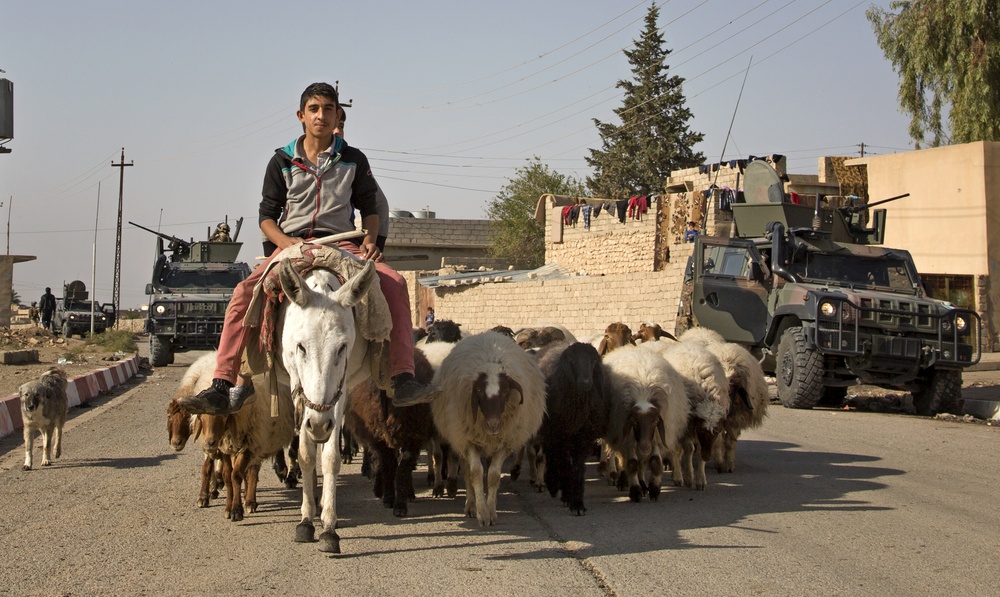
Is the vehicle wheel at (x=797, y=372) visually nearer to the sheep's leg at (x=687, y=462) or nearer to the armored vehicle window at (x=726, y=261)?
the armored vehicle window at (x=726, y=261)

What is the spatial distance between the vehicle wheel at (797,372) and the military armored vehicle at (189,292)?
41.7 feet

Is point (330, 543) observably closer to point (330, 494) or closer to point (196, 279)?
point (330, 494)

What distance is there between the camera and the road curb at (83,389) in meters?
12.7

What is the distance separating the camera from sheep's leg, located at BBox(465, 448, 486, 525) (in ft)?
23.5

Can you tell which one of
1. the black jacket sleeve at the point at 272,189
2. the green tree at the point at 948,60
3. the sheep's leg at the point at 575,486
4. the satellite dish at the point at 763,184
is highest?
the green tree at the point at 948,60

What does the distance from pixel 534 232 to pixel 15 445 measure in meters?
51.1

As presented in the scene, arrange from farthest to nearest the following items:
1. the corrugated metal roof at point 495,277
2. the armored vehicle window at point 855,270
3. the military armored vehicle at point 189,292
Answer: the corrugated metal roof at point 495,277, the military armored vehicle at point 189,292, the armored vehicle window at point 855,270

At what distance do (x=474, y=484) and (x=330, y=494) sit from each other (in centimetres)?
127

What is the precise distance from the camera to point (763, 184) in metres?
20.2

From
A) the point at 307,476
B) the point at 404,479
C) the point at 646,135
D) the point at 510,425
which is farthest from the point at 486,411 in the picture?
the point at 646,135

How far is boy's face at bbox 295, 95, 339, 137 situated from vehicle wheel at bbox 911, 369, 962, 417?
11810 mm

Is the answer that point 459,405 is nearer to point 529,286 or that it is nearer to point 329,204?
point 329,204

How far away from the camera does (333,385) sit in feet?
19.9

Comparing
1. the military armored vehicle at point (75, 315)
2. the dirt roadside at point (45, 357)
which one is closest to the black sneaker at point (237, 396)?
the dirt roadside at point (45, 357)
